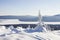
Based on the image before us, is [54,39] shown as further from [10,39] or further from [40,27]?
[40,27]

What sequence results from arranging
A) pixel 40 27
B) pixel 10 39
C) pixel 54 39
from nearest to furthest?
pixel 10 39, pixel 54 39, pixel 40 27

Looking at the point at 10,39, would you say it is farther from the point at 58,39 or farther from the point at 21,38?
the point at 58,39

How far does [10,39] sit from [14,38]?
0.47 metres

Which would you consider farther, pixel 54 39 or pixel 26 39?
pixel 54 39

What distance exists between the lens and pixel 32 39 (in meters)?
14.8

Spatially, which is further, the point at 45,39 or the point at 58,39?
the point at 58,39

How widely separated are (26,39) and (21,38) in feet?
1.29

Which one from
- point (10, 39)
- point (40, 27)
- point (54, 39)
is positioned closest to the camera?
point (10, 39)

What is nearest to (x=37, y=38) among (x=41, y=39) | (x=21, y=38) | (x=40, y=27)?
(x=41, y=39)

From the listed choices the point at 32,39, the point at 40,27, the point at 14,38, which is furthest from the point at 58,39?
the point at 40,27

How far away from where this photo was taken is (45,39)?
15414mm

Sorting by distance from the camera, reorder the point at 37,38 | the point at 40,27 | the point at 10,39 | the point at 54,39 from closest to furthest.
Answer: the point at 10,39 → the point at 37,38 → the point at 54,39 → the point at 40,27

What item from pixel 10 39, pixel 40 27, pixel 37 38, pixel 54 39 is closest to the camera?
pixel 10 39

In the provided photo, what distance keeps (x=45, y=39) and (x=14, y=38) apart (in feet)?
8.16
